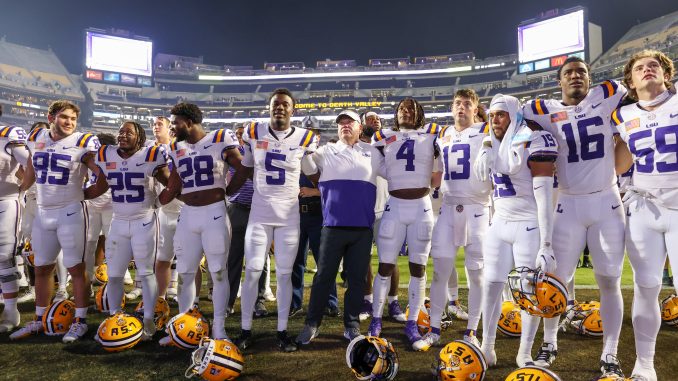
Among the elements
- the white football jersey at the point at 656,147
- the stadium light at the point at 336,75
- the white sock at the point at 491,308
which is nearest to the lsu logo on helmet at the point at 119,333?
the white sock at the point at 491,308

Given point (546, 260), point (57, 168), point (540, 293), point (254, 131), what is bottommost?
point (540, 293)

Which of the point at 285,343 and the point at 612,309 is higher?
the point at 612,309

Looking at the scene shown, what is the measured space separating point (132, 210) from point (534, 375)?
416 centimetres

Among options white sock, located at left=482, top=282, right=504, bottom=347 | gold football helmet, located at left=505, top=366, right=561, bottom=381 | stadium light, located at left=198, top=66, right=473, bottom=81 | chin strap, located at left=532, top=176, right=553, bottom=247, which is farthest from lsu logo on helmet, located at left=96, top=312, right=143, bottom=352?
stadium light, located at left=198, top=66, right=473, bottom=81

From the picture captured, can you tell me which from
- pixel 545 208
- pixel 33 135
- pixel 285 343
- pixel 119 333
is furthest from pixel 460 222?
pixel 33 135

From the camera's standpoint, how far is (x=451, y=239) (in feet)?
14.3

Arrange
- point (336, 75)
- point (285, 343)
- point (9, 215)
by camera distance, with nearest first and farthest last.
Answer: point (285, 343)
point (9, 215)
point (336, 75)

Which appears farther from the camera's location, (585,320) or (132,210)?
(132,210)

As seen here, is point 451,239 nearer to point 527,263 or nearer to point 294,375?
point 527,263

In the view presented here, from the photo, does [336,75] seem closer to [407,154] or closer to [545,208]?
[407,154]

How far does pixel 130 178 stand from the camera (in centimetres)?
482

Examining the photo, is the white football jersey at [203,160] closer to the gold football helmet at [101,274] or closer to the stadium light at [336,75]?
the gold football helmet at [101,274]

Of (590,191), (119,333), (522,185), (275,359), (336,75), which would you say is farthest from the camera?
(336,75)

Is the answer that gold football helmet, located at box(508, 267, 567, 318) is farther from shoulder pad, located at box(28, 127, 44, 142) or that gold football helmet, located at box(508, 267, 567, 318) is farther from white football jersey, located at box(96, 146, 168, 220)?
shoulder pad, located at box(28, 127, 44, 142)
